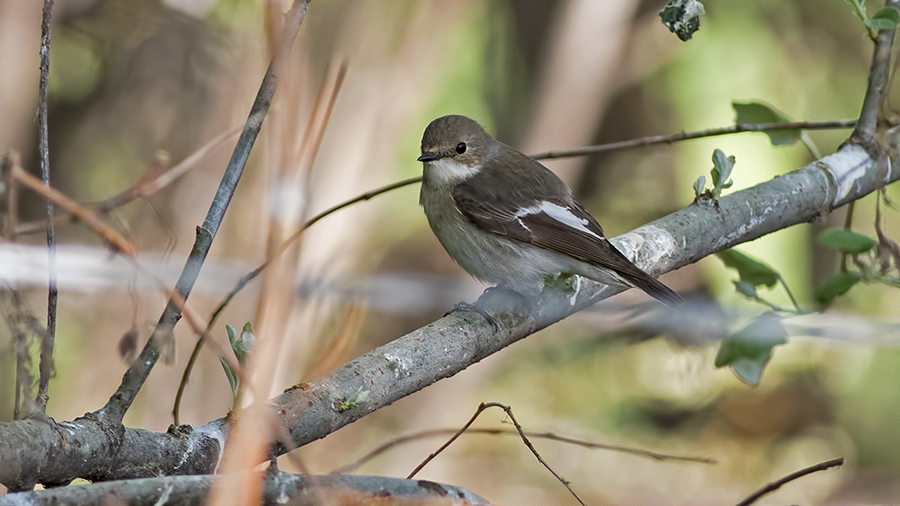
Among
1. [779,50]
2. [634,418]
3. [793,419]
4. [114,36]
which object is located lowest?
[793,419]

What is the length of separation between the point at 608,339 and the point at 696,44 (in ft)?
6.79

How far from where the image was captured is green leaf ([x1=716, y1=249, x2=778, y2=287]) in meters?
2.61

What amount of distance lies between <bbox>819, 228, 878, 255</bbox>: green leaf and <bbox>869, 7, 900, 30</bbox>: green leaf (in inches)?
23.5

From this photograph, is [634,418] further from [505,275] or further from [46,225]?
[46,225]

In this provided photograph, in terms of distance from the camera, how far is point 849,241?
Result: 229cm

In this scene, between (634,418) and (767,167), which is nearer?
(767,167)

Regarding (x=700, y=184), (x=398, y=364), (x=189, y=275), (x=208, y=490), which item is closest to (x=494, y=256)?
(x=700, y=184)

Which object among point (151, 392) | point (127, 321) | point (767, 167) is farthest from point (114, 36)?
point (767, 167)

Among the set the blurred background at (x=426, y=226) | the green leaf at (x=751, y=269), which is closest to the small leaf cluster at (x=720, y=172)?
the green leaf at (x=751, y=269)

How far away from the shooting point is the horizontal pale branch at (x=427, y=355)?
4.43ft

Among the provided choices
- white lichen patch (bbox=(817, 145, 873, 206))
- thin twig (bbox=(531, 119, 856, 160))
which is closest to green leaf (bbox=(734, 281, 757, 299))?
thin twig (bbox=(531, 119, 856, 160))

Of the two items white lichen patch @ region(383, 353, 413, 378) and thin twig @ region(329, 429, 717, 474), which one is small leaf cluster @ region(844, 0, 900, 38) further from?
white lichen patch @ region(383, 353, 413, 378)

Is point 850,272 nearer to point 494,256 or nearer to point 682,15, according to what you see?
point 682,15

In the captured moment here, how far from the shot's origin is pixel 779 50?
5.34m
